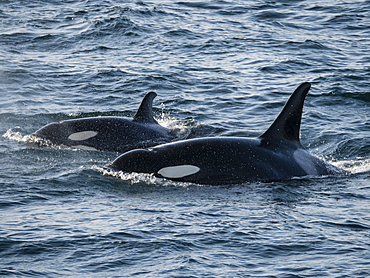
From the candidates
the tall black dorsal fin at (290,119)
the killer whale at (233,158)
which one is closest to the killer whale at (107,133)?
the killer whale at (233,158)

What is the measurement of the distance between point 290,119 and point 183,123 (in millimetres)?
5263

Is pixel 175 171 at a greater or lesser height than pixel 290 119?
lesser

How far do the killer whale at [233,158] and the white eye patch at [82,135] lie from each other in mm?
2683

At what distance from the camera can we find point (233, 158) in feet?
34.6

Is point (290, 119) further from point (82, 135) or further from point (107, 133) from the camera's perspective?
point (82, 135)

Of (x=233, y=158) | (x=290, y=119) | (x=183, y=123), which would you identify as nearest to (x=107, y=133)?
(x=183, y=123)

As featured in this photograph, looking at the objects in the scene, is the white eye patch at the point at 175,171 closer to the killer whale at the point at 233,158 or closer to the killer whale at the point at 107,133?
the killer whale at the point at 233,158

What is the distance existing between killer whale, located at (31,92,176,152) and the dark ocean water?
0.34m

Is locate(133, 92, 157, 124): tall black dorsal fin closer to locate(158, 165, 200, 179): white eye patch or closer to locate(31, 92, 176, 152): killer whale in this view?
locate(31, 92, 176, 152): killer whale

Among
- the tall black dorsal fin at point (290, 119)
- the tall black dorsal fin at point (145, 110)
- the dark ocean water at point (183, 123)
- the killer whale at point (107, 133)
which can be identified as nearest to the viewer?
the dark ocean water at point (183, 123)

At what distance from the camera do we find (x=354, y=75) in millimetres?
19094

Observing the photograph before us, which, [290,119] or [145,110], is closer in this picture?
[290,119]

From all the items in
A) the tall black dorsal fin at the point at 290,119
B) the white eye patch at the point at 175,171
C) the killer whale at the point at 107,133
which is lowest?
the killer whale at the point at 107,133

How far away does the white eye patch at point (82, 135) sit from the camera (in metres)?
13.4
